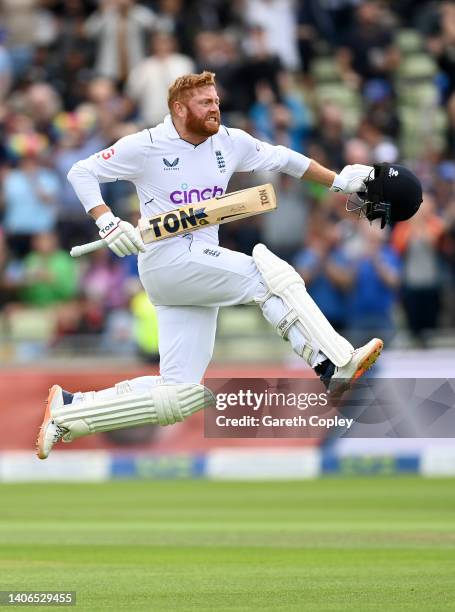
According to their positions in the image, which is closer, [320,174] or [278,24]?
[320,174]

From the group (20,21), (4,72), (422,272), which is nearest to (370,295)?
(422,272)

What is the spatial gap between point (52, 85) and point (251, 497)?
5.93 metres

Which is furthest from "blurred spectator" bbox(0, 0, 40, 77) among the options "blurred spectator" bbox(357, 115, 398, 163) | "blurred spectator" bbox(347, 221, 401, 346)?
"blurred spectator" bbox(347, 221, 401, 346)

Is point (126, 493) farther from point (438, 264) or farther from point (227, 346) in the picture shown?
point (438, 264)

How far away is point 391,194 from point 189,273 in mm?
1204

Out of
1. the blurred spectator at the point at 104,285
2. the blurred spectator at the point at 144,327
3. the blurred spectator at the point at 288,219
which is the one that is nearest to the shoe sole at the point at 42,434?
the blurred spectator at the point at 144,327

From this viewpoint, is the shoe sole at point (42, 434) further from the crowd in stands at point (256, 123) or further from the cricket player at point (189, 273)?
the crowd in stands at point (256, 123)

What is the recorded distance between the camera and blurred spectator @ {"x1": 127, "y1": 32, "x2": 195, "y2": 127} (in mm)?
17844

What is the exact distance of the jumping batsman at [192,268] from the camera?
359 inches

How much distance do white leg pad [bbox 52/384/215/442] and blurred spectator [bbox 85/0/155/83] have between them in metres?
10.2

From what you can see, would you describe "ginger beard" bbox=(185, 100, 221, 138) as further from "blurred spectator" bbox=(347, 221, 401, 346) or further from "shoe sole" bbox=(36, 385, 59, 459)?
"blurred spectator" bbox=(347, 221, 401, 346)

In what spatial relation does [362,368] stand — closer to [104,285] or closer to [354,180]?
[354,180]

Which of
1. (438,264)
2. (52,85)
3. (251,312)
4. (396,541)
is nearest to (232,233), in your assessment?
(251,312)

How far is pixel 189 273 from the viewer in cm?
918
